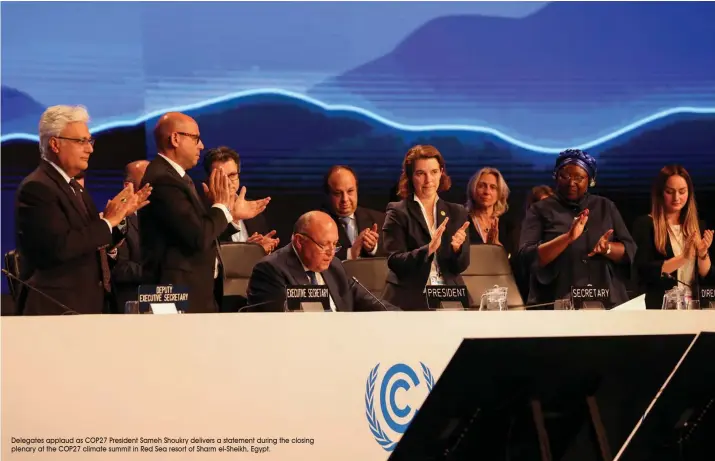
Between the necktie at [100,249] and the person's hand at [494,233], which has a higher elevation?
the necktie at [100,249]

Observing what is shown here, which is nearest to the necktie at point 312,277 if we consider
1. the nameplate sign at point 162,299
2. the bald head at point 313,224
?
the bald head at point 313,224

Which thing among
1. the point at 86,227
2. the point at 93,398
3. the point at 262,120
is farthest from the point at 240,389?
the point at 262,120

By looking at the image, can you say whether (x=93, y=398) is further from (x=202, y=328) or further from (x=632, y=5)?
(x=632, y=5)

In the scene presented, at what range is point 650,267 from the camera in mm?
5199

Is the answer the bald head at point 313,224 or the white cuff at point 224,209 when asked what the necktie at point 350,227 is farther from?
the white cuff at point 224,209

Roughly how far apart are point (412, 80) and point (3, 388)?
400 centimetres

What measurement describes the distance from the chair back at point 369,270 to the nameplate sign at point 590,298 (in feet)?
3.99

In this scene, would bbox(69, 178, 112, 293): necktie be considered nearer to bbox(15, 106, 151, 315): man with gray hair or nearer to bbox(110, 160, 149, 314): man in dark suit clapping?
bbox(15, 106, 151, 315): man with gray hair

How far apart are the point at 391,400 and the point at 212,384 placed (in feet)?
1.82

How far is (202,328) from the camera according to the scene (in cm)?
308

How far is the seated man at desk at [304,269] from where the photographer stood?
4211 mm

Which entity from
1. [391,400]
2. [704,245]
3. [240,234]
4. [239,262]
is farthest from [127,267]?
[704,245]

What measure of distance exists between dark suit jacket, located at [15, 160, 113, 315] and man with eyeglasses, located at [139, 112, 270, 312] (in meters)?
0.28

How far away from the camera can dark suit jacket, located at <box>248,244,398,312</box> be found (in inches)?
166
